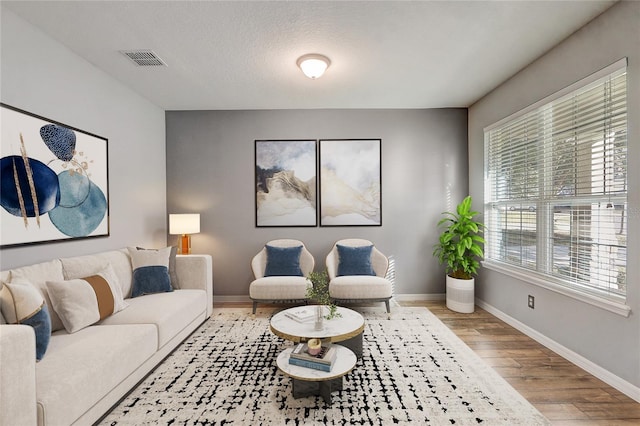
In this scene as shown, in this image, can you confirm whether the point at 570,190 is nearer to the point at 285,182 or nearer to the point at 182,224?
the point at 285,182

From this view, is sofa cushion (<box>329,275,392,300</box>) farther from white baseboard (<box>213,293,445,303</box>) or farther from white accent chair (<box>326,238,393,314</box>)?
white baseboard (<box>213,293,445,303</box>)

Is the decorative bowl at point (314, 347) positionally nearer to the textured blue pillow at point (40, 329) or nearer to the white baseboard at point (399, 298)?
the textured blue pillow at point (40, 329)

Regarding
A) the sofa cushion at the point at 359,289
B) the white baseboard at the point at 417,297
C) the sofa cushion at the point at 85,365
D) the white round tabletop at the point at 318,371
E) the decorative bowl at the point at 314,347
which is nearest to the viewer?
the sofa cushion at the point at 85,365

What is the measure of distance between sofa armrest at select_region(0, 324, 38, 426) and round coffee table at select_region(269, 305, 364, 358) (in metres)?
1.33

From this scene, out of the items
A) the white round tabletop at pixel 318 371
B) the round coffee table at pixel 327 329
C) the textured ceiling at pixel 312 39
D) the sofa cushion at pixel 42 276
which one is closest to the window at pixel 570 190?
the textured ceiling at pixel 312 39

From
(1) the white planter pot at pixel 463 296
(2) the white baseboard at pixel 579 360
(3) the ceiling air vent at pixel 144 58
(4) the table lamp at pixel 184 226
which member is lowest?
(2) the white baseboard at pixel 579 360

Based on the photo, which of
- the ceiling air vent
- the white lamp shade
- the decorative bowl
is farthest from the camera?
the white lamp shade

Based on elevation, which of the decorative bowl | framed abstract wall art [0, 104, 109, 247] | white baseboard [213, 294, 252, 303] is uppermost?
framed abstract wall art [0, 104, 109, 247]

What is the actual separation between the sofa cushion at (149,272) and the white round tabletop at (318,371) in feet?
5.63

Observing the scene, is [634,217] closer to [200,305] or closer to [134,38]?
[200,305]

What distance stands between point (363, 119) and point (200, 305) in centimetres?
328

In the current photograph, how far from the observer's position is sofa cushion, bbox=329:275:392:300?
3.55m

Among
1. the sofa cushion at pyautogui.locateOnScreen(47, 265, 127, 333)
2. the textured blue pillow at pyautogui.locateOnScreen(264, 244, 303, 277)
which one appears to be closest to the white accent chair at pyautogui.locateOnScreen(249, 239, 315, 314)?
the textured blue pillow at pyautogui.locateOnScreen(264, 244, 303, 277)

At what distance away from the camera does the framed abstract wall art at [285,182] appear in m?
4.34
